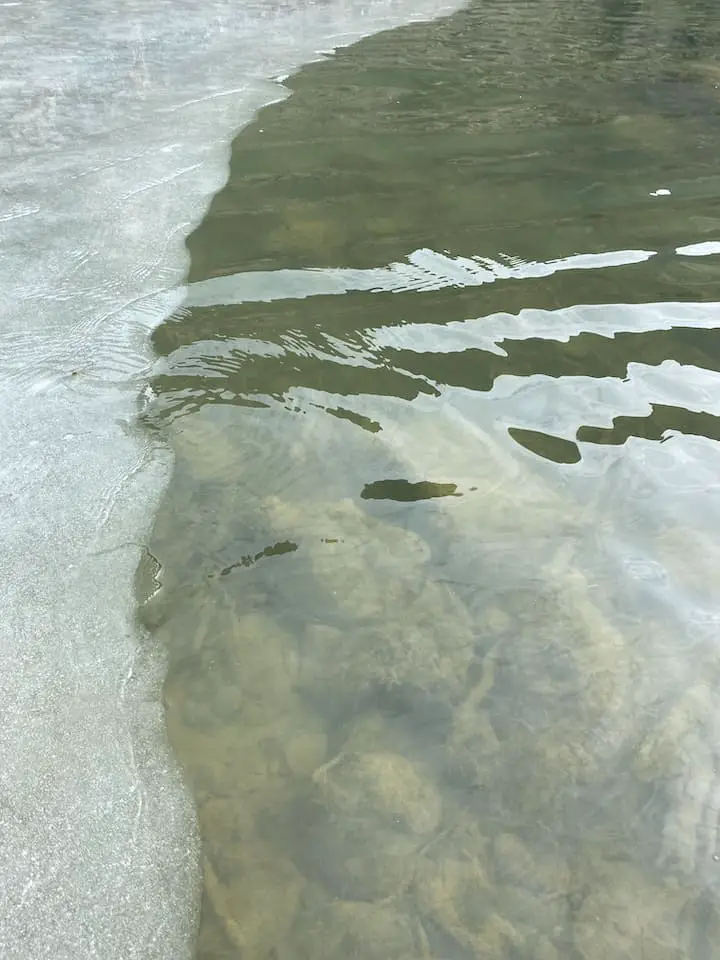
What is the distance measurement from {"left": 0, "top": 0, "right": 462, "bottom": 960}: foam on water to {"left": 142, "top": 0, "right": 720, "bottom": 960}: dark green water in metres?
0.11

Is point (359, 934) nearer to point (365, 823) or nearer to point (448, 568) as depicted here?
point (365, 823)

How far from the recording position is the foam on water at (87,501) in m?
1.67

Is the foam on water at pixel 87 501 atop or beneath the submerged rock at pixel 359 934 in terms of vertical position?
atop

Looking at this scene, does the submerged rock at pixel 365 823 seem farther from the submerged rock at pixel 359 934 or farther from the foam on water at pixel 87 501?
the foam on water at pixel 87 501

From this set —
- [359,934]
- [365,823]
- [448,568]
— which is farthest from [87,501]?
[359,934]

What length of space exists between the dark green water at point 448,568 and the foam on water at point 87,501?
0.36 feet

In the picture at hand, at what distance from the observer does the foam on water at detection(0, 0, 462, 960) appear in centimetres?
167

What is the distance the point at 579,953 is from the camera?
1574 mm

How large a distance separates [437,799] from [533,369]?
6.62ft

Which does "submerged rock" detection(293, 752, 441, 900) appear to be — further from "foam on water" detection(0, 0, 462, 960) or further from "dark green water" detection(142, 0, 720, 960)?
"foam on water" detection(0, 0, 462, 960)

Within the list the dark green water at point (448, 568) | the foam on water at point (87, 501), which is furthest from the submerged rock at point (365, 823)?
the foam on water at point (87, 501)

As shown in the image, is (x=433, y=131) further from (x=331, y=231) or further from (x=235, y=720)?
(x=235, y=720)

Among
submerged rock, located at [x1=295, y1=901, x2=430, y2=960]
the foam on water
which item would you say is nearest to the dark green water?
submerged rock, located at [x1=295, y1=901, x2=430, y2=960]

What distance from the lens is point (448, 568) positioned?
2.43 meters
